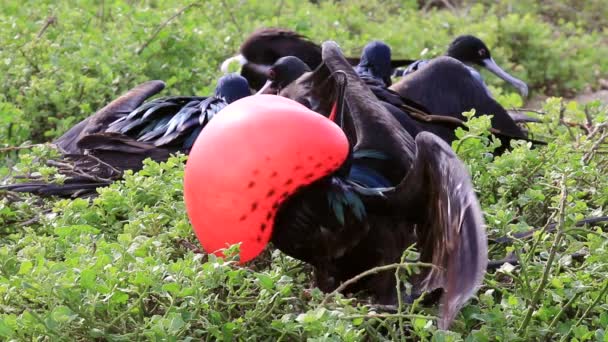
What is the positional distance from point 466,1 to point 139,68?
10.3 feet

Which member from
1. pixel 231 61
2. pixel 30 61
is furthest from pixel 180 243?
pixel 231 61

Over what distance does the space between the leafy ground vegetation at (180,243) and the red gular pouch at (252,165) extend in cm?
8

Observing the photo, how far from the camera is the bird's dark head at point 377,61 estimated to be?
4.25m

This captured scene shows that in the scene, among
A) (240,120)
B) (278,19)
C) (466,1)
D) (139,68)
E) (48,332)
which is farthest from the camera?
(466,1)

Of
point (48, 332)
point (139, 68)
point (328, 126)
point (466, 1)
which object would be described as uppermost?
point (328, 126)

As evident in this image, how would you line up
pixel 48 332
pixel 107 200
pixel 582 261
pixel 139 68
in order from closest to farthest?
1. pixel 48 332
2. pixel 582 261
3. pixel 107 200
4. pixel 139 68

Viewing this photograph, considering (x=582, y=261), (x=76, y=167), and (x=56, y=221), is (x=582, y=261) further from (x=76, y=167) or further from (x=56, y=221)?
(x=76, y=167)

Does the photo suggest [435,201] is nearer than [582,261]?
Yes

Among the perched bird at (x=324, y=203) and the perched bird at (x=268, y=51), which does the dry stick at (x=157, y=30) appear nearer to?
the perched bird at (x=268, y=51)

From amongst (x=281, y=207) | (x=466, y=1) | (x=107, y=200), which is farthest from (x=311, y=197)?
(x=466, y=1)

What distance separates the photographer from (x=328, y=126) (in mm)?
2355

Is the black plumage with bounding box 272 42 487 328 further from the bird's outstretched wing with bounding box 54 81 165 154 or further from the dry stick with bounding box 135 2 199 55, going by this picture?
the dry stick with bounding box 135 2 199 55

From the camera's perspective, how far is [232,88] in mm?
3893

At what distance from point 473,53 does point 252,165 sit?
2941 millimetres
